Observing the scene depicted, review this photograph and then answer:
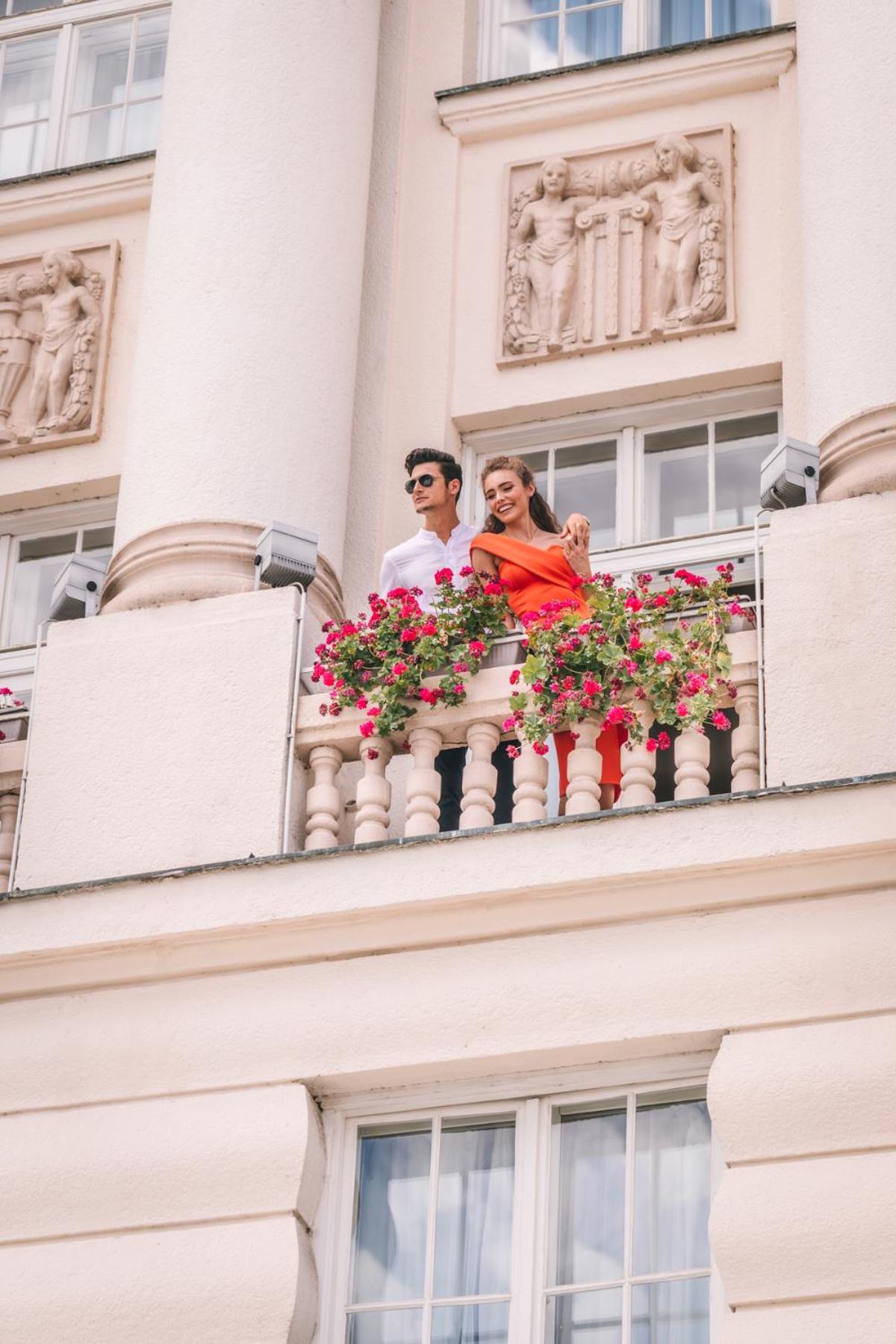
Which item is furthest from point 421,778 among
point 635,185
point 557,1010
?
point 635,185

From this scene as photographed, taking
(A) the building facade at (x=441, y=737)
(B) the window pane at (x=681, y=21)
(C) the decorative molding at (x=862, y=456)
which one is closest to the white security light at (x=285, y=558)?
(A) the building facade at (x=441, y=737)

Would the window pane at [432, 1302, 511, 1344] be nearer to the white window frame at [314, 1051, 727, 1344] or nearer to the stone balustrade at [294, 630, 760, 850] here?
the white window frame at [314, 1051, 727, 1344]

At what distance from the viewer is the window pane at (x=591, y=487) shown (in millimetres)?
12766

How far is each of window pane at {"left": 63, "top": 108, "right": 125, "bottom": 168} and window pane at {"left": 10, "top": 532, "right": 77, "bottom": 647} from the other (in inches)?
90.2

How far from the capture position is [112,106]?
14938 mm

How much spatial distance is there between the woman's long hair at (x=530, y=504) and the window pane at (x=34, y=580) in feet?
10.3

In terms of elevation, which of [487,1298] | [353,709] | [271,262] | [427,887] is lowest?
[487,1298]

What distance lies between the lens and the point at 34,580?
44.5 feet

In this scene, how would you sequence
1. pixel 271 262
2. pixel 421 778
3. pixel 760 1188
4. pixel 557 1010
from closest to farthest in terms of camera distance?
pixel 760 1188, pixel 557 1010, pixel 421 778, pixel 271 262

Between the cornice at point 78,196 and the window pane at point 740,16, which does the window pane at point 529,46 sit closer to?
the window pane at point 740,16

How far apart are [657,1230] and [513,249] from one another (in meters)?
5.40

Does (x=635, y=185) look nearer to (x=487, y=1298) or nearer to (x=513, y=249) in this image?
(x=513, y=249)

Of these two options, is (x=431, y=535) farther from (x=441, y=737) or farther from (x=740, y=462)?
(x=740, y=462)

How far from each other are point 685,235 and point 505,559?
9.21 feet
